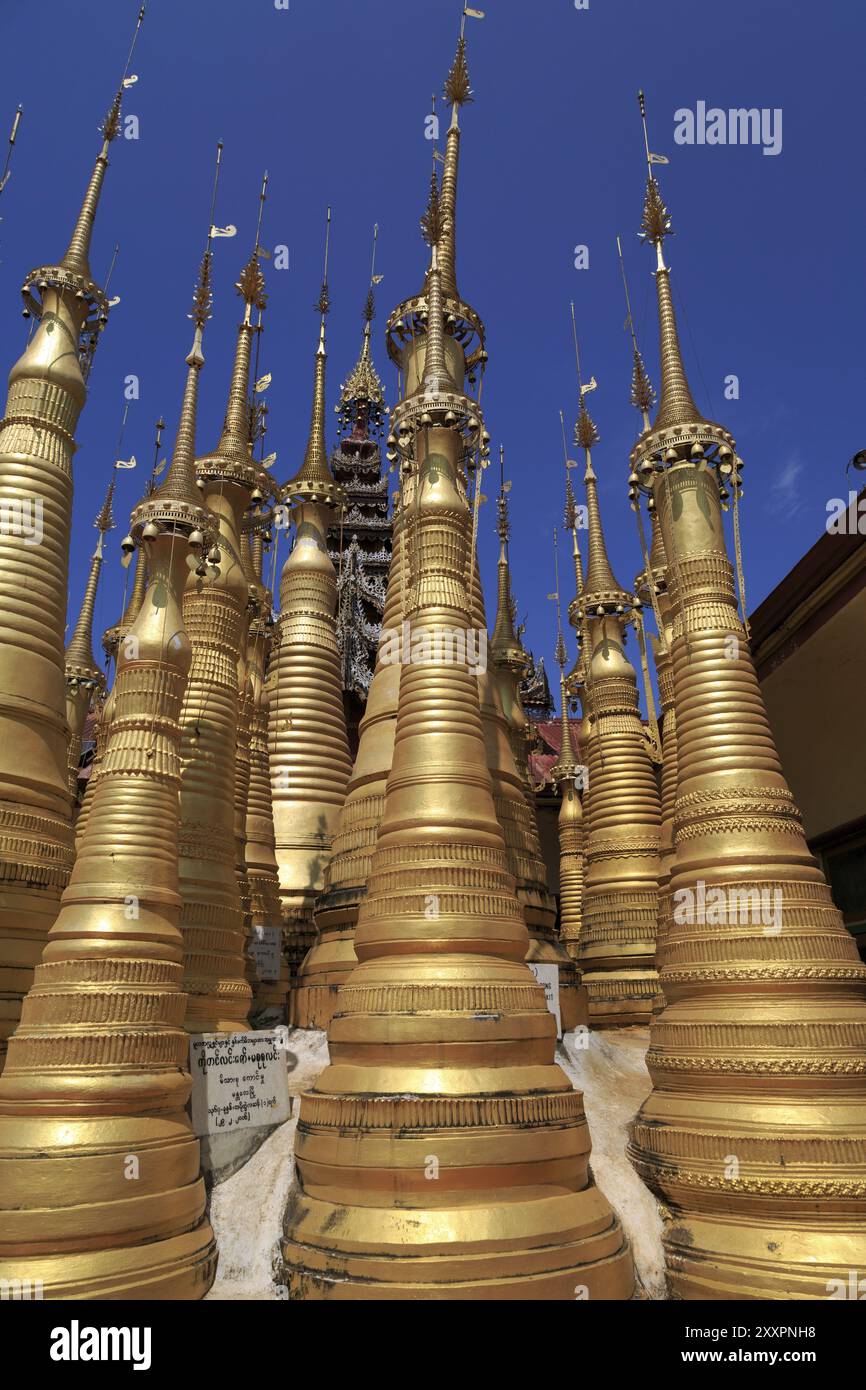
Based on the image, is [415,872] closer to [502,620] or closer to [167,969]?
[167,969]

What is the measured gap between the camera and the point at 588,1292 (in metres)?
5.52

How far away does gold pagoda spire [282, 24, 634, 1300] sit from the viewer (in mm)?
5422

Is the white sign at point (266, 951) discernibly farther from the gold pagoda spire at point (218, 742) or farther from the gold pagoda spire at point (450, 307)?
the gold pagoda spire at point (450, 307)

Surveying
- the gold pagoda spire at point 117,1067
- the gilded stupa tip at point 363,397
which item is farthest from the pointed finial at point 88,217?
the gilded stupa tip at point 363,397

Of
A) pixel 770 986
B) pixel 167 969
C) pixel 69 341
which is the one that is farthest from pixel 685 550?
pixel 69 341

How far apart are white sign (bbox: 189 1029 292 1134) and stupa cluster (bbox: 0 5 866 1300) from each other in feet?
2.24

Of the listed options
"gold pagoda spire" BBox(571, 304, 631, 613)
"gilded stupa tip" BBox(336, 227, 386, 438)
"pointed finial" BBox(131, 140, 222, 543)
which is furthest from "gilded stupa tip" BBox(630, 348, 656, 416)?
"gilded stupa tip" BBox(336, 227, 386, 438)

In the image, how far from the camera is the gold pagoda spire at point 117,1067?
5.34 metres

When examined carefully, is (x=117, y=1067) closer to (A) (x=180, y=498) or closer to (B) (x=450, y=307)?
(A) (x=180, y=498)

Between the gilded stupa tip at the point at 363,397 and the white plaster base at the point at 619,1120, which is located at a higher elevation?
the gilded stupa tip at the point at 363,397

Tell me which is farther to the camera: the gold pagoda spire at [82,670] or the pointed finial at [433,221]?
the gold pagoda spire at [82,670]

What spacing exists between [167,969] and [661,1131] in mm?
4113

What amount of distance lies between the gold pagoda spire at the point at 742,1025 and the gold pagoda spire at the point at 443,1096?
948 millimetres

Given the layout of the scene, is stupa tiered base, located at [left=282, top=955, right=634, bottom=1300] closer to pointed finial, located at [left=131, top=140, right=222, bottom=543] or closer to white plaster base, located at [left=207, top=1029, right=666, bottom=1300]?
white plaster base, located at [left=207, top=1029, right=666, bottom=1300]
